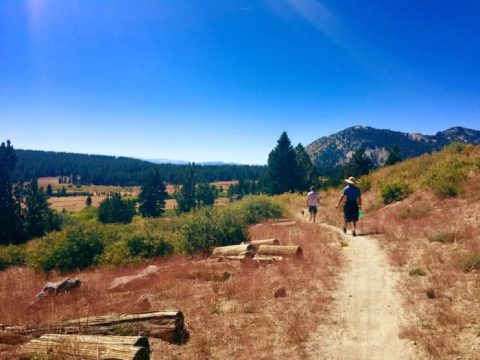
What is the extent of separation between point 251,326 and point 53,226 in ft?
204

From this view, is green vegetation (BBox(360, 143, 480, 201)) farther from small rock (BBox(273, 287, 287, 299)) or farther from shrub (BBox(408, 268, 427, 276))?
small rock (BBox(273, 287, 287, 299))

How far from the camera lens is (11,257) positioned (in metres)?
21.1

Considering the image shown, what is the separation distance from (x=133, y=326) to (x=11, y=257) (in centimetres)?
1935

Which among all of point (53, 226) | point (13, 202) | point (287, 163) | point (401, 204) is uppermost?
point (287, 163)

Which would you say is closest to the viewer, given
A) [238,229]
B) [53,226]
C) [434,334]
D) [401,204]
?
[434,334]

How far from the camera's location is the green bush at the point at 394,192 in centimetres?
2032

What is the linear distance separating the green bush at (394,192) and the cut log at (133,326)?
58.0 ft

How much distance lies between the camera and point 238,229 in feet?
50.9

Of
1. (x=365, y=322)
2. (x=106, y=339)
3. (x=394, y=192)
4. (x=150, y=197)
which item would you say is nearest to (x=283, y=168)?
(x=394, y=192)

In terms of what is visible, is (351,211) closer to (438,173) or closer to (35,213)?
(438,173)

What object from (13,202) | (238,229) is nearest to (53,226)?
(13,202)

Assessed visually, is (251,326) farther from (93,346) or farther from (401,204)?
(401,204)

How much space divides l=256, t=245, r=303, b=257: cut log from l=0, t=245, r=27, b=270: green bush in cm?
1684

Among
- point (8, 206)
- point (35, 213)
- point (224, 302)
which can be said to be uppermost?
point (224, 302)
